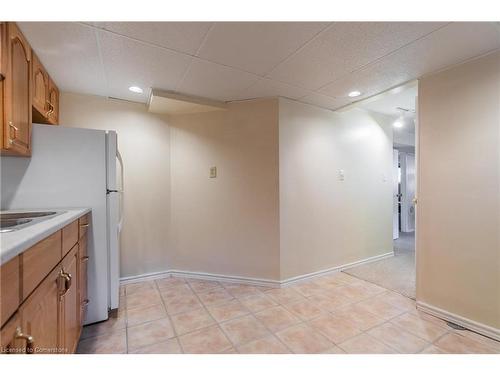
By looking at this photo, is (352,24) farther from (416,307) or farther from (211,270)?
(211,270)

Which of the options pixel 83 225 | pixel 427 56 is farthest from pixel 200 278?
pixel 427 56

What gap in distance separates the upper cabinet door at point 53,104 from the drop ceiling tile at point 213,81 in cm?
107

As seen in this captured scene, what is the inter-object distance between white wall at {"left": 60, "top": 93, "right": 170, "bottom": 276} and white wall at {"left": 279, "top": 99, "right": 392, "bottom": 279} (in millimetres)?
1397

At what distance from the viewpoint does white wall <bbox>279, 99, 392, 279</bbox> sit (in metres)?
2.54

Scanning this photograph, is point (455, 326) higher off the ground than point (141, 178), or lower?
lower

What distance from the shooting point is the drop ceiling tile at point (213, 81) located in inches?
73.7

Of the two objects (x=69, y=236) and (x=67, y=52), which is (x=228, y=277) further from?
(x=67, y=52)

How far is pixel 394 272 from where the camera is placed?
285cm

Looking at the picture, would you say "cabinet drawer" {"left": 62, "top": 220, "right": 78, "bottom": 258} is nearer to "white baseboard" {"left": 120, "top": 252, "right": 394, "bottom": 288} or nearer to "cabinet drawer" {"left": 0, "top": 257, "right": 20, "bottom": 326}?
"cabinet drawer" {"left": 0, "top": 257, "right": 20, "bottom": 326}

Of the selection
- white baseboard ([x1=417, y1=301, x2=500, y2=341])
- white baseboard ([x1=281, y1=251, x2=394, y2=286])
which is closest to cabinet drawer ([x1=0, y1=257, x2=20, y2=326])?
white baseboard ([x1=281, y1=251, x2=394, y2=286])

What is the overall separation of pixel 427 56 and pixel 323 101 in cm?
102

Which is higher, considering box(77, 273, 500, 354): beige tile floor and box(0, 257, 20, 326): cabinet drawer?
box(0, 257, 20, 326): cabinet drawer
